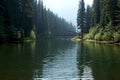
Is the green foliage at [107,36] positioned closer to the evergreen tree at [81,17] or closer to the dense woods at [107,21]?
the dense woods at [107,21]

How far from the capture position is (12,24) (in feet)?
288

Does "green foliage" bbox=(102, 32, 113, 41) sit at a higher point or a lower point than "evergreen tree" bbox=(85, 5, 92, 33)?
lower

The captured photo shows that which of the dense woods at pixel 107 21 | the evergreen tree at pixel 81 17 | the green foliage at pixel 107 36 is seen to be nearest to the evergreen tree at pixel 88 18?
the evergreen tree at pixel 81 17

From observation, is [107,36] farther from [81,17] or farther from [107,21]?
[81,17]

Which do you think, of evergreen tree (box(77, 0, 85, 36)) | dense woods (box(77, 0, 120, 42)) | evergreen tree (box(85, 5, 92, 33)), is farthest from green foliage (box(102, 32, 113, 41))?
evergreen tree (box(85, 5, 92, 33))

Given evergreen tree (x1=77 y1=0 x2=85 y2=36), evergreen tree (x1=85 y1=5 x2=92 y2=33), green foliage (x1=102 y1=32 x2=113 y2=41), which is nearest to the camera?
green foliage (x1=102 y1=32 x2=113 y2=41)

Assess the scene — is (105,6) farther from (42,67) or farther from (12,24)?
(42,67)

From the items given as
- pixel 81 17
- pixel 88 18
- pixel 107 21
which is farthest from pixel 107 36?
pixel 81 17

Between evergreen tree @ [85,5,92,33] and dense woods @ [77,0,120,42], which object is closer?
→ dense woods @ [77,0,120,42]

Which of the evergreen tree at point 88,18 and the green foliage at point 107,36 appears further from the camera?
the evergreen tree at point 88,18

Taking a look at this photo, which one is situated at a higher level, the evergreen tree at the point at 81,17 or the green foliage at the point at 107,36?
the evergreen tree at the point at 81,17

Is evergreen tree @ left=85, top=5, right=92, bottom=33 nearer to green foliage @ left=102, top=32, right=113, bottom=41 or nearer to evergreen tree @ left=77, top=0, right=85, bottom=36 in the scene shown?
evergreen tree @ left=77, top=0, right=85, bottom=36

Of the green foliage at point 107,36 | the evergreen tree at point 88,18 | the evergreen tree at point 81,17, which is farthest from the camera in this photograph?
the evergreen tree at point 81,17

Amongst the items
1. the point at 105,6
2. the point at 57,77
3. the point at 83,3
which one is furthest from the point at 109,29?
the point at 57,77
